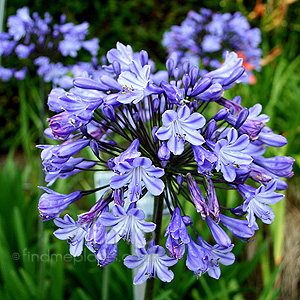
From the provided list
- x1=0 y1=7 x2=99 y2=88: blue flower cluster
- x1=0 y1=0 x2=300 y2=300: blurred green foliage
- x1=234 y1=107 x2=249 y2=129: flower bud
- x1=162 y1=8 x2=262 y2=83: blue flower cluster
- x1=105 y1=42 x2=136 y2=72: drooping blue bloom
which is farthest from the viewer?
x1=162 y1=8 x2=262 y2=83: blue flower cluster

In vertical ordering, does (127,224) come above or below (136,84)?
below

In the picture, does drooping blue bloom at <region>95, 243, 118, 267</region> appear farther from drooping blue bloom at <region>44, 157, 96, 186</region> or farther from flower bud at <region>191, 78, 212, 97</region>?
flower bud at <region>191, 78, 212, 97</region>

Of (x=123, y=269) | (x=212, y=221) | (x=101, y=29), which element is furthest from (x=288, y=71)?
(x=212, y=221)

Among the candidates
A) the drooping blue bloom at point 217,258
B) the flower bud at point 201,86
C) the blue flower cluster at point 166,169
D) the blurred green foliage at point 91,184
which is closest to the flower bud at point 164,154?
the blue flower cluster at point 166,169

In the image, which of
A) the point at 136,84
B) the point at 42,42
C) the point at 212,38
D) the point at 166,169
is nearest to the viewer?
the point at 136,84

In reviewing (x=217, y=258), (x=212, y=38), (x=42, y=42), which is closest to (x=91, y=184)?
(x=42, y=42)

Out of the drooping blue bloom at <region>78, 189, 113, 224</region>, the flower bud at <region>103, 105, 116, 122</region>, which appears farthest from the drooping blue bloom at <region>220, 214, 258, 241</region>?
the flower bud at <region>103, 105, 116, 122</region>

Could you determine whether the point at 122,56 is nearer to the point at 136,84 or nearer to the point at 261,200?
the point at 136,84
